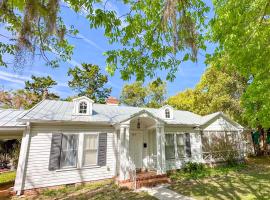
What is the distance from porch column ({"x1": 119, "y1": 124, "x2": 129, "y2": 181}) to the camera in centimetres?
905

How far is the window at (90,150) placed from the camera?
9555mm

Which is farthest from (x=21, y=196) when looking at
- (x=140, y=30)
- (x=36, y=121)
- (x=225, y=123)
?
(x=225, y=123)

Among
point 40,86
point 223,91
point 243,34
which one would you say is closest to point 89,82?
point 40,86

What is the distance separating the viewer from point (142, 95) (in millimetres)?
30344

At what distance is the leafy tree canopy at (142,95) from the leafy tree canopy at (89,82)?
14.4 ft

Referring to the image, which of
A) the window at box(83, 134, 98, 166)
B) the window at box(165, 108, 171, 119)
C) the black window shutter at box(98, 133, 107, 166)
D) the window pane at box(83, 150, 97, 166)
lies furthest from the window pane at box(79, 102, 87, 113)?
the window at box(165, 108, 171, 119)

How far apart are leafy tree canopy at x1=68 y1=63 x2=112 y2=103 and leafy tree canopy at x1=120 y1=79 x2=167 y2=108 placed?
4.39m

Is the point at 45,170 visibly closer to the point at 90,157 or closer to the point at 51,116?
the point at 90,157

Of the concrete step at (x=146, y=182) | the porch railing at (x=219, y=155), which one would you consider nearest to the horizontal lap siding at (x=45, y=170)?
the concrete step at (x=146, y=182)

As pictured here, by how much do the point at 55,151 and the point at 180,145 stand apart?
8197 millimetres

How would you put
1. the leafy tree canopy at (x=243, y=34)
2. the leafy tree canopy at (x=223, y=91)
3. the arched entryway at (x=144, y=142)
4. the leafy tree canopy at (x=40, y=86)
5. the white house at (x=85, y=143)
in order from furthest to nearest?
1. the leafy tree canopy at (x=40, y=86)
2. the leafy tree canopy at (x=223, y=91)
3. the arched entryway at (x=144, y=142)
4. the white house at (x=85, y=143)
5. the leafy tree canopy at (x=243, y=34)

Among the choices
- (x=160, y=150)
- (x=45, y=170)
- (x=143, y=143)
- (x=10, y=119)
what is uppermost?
(x=10, y=119)

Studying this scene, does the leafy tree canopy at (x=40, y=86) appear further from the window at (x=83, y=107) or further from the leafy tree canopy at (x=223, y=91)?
the leafy tree canopy at (x=223, y=91)

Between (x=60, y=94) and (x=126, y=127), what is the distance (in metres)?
16.9
